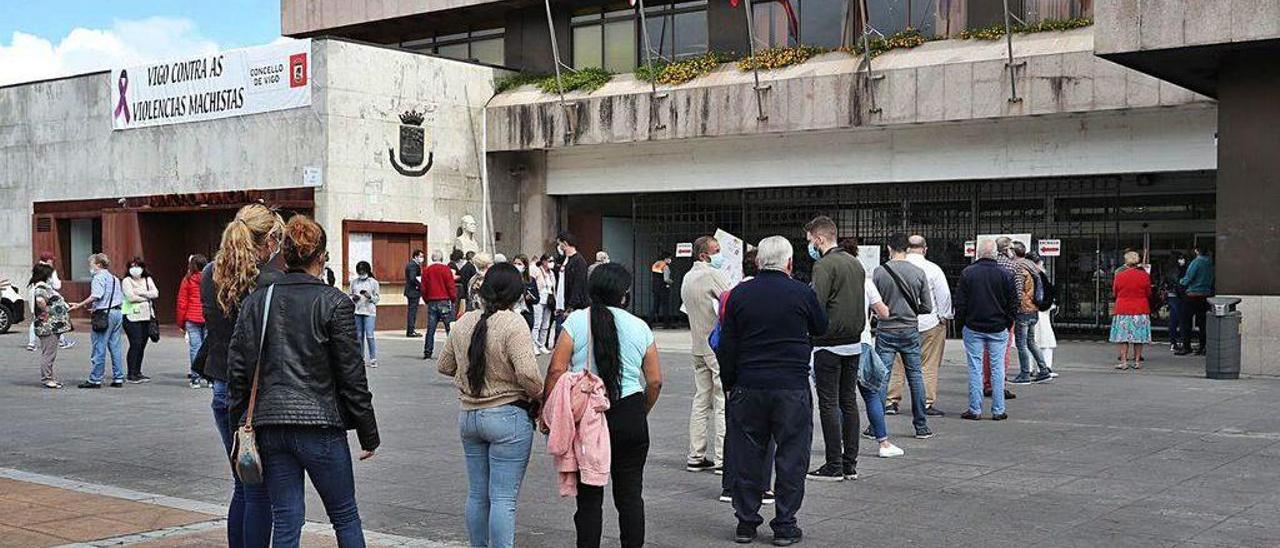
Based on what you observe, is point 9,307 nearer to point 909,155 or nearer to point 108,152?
point 108,152

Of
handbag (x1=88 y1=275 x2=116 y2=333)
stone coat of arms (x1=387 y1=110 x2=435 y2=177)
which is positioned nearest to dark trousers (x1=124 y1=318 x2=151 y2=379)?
handbag (x1=88 y1=275 x2=116 y2=333)

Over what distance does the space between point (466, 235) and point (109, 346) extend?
42.0ft

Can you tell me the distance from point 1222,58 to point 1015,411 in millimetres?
6487

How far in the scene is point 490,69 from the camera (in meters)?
30.0

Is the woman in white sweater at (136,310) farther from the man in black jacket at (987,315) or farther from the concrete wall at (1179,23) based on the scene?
the concrete wall at (1179,23)

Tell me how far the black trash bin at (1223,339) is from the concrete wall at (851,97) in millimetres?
5271

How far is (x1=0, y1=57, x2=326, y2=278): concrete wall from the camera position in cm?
2730

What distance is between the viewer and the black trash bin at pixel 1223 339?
55.5 ft

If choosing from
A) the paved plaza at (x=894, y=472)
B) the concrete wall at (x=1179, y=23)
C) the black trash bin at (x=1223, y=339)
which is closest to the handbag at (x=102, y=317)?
the paved plaza at (x=894, y=472)

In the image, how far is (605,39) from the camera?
99.2ft

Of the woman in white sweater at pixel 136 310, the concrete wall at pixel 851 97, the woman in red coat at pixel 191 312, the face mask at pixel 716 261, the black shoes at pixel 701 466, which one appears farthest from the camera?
the concrete wall at pixel 851 97

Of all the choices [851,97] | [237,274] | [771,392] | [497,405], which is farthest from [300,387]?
[851,97]

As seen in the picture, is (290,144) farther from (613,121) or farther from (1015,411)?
→ (1015,411)

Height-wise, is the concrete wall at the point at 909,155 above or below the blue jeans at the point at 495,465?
above
